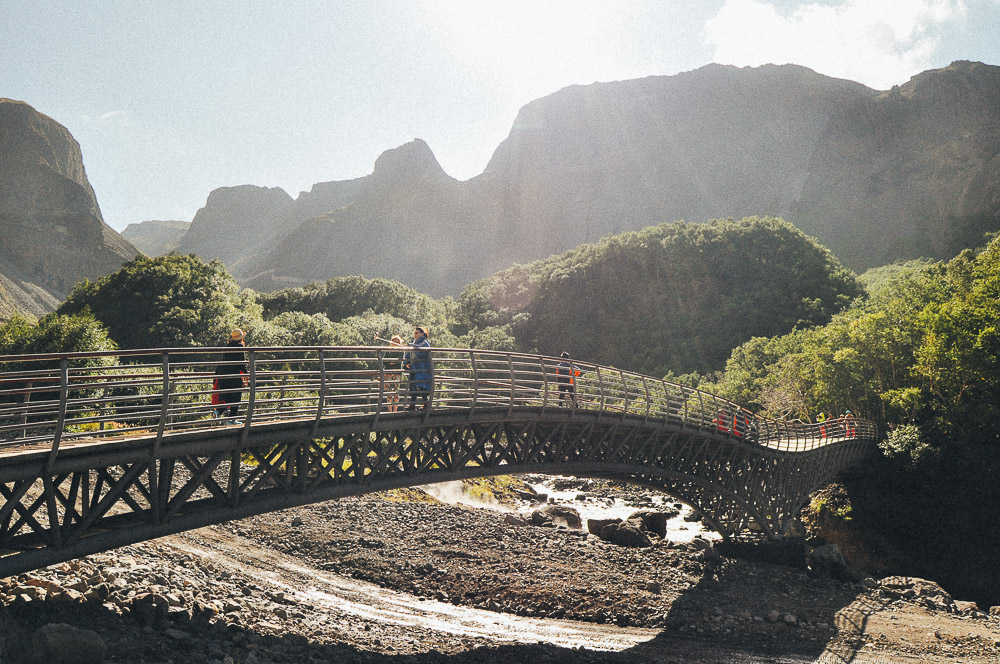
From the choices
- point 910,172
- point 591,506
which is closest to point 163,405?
point 591,506

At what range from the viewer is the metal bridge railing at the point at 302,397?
7.69 metres

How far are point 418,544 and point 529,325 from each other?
6906cm

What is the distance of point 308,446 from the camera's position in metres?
10.9

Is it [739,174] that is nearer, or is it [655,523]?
[655,523]

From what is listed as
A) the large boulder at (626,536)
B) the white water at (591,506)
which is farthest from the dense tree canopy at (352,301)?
the large boulder at (626,536)

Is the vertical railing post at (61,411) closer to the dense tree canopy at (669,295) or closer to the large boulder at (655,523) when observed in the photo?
the large boulder at (655,523)

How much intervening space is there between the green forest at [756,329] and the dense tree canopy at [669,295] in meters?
0.22

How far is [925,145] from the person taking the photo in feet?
384

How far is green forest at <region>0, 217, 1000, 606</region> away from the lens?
3306 centimetres

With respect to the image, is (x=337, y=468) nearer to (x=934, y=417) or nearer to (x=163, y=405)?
(x=163, y=405)

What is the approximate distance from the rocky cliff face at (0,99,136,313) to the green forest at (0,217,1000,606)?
42599 mm

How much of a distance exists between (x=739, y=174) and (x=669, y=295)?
96.7 meters

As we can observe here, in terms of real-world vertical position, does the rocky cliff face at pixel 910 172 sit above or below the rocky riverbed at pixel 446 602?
above

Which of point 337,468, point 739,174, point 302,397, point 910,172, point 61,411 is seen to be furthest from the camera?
point 739,174
